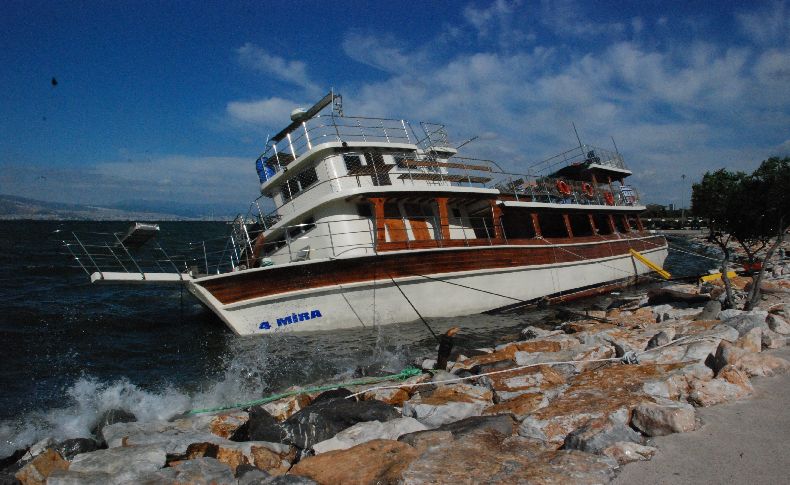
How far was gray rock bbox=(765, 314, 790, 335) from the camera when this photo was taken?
6393 mm

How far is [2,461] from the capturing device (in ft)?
19.2

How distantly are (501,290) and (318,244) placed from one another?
5.90 metres

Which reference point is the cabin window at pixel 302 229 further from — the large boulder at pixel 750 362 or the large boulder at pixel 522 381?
the large boulder at pixel 750 362

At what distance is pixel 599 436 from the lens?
12.5 ft

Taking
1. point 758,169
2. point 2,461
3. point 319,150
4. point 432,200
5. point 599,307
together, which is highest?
point 319,150

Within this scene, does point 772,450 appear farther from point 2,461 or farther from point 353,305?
point 353,305

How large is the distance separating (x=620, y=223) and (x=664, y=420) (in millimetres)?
20698

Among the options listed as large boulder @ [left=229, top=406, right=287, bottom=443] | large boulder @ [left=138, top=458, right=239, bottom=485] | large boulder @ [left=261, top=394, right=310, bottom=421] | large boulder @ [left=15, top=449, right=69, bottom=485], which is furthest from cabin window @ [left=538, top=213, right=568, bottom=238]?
large boulder @ [left=15, top=449, right=69, bottom=485]

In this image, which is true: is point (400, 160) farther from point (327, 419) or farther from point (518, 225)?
point (327, 419)

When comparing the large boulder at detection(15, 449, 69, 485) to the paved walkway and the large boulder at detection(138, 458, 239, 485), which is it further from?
the paved walkway

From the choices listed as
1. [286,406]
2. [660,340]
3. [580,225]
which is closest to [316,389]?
[286,406]

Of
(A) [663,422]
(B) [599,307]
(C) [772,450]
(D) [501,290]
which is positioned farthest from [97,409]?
(B) [599,307]

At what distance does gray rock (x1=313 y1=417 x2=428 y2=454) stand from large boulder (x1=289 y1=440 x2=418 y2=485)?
0.30m

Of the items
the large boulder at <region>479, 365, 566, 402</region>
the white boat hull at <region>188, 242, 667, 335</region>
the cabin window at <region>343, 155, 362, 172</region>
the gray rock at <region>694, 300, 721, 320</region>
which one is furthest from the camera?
the cabin window at <region>343, 155, 362, 172</region>
